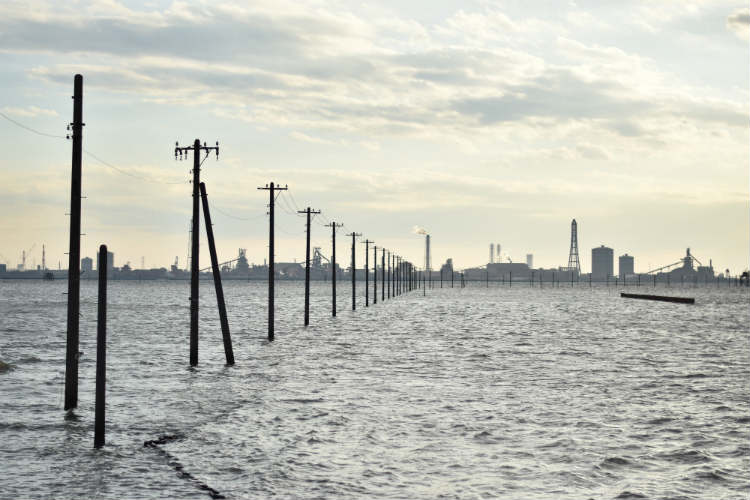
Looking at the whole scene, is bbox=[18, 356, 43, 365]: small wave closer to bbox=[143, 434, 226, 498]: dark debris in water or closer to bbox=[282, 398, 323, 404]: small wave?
bbox=[282, 398, 323, 404]: small wave

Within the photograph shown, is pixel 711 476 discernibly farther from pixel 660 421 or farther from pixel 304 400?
pixel 304 400

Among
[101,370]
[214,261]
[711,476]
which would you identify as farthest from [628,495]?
[214,261]

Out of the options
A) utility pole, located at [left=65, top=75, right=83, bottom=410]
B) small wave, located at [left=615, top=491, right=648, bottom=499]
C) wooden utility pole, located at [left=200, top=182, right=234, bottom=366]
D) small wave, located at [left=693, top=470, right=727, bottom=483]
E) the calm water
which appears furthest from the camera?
wooden utility pole, located at [left=200, top=182, right=234, bottom=366]

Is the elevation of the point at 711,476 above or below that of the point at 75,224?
below

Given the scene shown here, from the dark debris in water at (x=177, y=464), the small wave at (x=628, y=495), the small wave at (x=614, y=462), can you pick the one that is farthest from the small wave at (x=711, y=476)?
the dark debris in water at (x=177, y=464)

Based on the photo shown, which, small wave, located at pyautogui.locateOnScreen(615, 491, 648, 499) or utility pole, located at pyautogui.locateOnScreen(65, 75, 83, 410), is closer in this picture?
small wave, located at pyautogui.locateOnScreen(615, 491, 648, 499)

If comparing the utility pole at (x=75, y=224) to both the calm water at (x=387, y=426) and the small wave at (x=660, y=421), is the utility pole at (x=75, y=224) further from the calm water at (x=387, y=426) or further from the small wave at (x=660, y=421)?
the small wave at (x=660, y=421)

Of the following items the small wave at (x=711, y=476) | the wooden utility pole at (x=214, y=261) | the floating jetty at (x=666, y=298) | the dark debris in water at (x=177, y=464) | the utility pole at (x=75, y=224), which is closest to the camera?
the dark debris in water at (x=177, y=464)

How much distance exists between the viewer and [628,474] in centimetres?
1454

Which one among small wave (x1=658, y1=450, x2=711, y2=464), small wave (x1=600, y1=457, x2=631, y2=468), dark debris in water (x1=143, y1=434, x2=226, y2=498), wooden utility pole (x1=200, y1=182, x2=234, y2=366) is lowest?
dark debris in water (x1=143, y1=434, x2=226, y2=498)

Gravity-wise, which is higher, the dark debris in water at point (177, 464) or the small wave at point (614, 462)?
the small wave at point (614, 462)

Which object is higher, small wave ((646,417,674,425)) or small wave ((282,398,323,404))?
small wave ((646,417,674,425))

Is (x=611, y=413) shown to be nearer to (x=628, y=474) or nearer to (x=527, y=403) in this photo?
(x=527, y=403)

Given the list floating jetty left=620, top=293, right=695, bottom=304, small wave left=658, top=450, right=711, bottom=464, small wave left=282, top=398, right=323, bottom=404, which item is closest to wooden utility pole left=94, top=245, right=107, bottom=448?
small wave left=282, top=398, right=323, bottom=404
